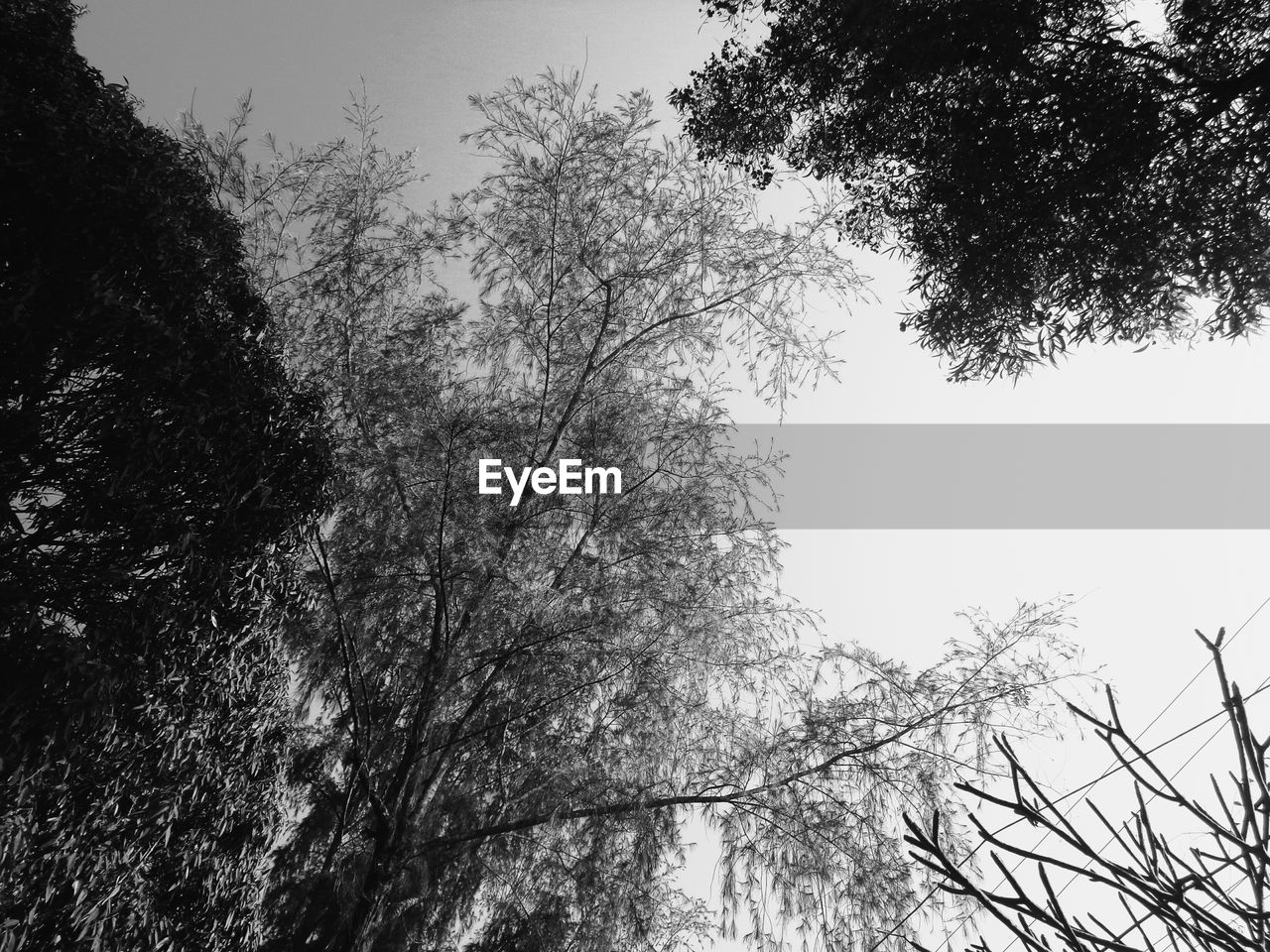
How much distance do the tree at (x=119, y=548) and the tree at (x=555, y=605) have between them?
Result: 1.13 meters

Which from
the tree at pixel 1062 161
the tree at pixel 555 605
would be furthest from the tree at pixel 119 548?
the tree at pixel 1062 161

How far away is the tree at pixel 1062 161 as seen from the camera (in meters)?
2.74

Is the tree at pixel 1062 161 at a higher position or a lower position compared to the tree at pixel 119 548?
higher

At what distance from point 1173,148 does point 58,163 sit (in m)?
4.21

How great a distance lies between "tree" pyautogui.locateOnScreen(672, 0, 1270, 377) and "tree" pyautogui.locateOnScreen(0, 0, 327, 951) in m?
3.04

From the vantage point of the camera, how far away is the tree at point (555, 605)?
4727 millimetres

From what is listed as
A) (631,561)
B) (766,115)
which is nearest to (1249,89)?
(766,115)

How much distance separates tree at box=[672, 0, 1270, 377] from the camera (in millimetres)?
2736

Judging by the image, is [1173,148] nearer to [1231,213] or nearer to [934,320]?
[1231,213]

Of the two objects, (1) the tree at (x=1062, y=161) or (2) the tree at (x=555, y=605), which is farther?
(2) the tree at (x=555, y=605)

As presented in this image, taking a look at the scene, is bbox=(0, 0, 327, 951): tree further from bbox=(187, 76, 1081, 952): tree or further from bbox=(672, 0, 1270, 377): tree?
bbox=(672, 0, 1270, 377): tree

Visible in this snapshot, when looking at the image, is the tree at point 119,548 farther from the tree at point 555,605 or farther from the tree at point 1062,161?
the tree at point 1062,161

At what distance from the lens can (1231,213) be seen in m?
2.74

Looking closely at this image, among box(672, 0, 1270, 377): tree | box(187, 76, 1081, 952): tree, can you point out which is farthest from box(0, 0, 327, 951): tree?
box(672, 0, 1270, 377): tree
